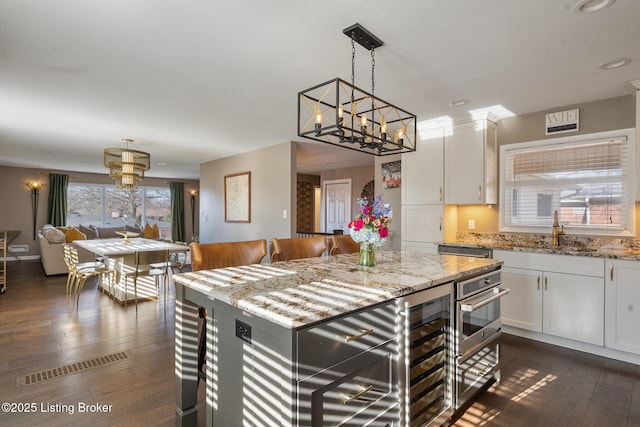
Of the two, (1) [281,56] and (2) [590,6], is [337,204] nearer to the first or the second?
(1) [281,56]

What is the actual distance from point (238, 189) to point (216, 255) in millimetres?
4618

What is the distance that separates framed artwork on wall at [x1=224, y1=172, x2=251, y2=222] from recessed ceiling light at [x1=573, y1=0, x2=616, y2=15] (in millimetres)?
5339

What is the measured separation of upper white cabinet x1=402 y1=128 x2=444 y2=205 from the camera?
13.6 feet

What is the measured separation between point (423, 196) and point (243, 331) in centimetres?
345

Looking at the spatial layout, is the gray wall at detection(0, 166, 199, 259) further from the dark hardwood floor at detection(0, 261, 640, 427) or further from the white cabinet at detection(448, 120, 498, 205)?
the white cabinet at detection(448, 120, 498, 205)

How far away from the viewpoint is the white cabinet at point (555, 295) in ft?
9.55

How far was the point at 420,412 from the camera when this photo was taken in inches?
68.5

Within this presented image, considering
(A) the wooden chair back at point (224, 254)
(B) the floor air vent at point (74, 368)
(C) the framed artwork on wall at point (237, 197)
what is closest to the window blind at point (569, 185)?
(A) the wooden chair back at point (224, 254)

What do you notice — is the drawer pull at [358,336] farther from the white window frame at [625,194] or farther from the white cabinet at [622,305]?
the white window frame at [625,194]

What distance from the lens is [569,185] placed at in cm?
352

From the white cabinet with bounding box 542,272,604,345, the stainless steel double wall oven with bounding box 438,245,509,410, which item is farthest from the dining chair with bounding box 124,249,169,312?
the white cabinet with bounding box 542,272,604,345

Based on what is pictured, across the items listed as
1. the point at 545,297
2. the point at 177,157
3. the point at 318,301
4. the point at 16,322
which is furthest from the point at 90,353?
the point at 177,157

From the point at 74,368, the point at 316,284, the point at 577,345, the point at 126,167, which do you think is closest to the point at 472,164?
the point at 577,345

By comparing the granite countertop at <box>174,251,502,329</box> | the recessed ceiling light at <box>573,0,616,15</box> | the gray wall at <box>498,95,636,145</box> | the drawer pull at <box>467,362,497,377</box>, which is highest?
the recessed ceiling light at <box>573,0,616,15</box>
